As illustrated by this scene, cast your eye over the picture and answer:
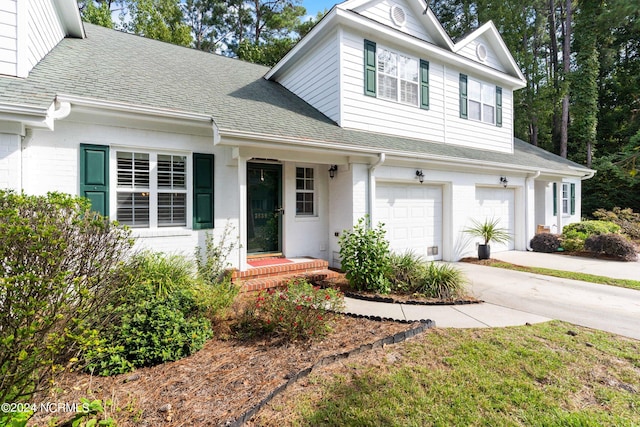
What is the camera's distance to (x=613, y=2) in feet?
51.3

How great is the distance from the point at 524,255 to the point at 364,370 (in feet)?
28.5

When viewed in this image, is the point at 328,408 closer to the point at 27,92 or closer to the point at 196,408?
the point at 196,408

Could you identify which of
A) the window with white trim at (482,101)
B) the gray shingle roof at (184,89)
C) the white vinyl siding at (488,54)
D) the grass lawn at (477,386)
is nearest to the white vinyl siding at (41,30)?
the gray shingle roof at (184,89)

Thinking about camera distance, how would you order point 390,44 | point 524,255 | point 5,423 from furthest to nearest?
point 524,255
point 390,44
point 5,423

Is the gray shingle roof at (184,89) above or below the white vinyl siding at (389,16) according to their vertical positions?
below

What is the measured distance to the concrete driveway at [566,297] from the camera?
4.38m

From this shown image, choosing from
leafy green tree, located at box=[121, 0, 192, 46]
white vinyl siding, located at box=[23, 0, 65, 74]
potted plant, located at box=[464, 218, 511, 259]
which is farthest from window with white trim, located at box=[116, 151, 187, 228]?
leafy green tree, located at box=[121, 0, 192, 46]

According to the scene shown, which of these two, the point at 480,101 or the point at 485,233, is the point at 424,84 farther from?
the point at 485,233

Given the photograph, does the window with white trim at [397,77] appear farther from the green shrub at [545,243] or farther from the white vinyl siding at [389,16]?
the green shrub at [545,243]

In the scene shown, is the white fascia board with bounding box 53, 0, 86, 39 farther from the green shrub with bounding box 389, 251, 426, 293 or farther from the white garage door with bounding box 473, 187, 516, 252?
the white garage door with bounding box 473, 187, 516, 252

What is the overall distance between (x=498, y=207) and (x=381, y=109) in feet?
17.1

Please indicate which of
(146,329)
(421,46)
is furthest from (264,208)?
(421,46)

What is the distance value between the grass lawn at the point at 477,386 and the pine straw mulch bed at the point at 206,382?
0.28m

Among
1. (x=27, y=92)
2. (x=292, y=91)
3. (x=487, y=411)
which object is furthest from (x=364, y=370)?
(x=292, y=91)
